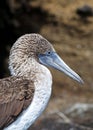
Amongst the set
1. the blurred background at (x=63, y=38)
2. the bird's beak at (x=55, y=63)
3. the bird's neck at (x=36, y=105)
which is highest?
the blurred background at (x=63, y=38)

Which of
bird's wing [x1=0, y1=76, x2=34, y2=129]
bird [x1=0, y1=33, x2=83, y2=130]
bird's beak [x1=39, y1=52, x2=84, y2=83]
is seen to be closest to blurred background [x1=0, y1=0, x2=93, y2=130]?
bird's beak [x1=39, y1=52, x2=84, y2=83]

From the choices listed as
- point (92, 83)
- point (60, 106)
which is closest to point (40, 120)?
point (60, 106)

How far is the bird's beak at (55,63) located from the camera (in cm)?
643

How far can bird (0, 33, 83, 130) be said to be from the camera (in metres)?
6.02

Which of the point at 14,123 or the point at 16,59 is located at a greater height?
the point at 16,59

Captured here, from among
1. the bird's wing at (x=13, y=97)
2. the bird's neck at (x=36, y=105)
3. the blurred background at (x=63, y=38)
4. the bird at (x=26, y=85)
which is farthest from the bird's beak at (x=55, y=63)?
the blurred background at (x=63, y=38)

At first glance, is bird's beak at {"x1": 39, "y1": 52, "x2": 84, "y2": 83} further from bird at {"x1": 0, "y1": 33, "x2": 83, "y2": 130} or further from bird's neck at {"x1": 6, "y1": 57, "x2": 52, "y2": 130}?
bird's neck at {"x1": 6, "y1": 57, "x2": 52, "y2": 130}

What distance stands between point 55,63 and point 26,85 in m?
0.56

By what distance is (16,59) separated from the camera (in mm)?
6301

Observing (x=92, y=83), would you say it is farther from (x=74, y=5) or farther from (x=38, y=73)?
(x=38, y=73)

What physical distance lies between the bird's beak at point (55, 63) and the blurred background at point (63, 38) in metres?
2.09

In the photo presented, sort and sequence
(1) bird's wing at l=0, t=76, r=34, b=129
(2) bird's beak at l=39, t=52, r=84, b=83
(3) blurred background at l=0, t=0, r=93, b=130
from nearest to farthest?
(1) bird's wing at l=0, t=76, r=34, b=129 < (2) bird's beak at l=39, t=52, r=84, b=83 < (3) blurred background at l=0, t=0, r=93, b=130

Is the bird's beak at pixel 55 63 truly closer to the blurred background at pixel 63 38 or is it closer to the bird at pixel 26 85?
the bird at pixel 26 85

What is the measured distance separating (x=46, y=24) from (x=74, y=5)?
3.94 ft
